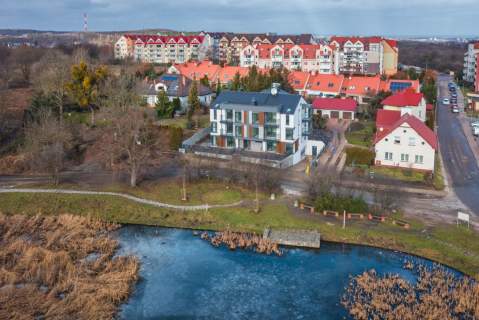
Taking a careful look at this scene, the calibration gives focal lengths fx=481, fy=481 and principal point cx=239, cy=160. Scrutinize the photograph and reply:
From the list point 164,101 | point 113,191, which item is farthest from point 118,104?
point 113,191

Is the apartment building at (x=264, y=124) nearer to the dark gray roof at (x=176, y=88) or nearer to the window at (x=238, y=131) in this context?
the window at (x=238, y=131)

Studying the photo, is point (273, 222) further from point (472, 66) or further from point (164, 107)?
point (472, 66)

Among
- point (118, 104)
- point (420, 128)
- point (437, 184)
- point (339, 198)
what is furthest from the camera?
point (118, 104)

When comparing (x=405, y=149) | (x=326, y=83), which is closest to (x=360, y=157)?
(x=405, y=149)

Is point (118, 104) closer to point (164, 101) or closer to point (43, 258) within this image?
point (164, 101)

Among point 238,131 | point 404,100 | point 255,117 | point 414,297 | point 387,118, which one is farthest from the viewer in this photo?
point 404,100

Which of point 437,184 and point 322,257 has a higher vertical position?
point 437,184
